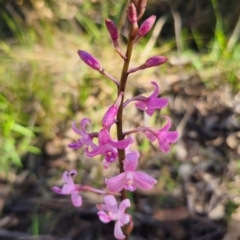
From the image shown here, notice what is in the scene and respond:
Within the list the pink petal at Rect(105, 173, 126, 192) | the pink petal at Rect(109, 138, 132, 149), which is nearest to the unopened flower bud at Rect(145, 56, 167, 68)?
the pink petal at Rect(109, 138, 132, 149)

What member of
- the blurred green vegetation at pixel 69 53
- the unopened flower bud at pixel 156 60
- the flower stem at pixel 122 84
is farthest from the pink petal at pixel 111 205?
the blurred green vegetation at pixel 69 53

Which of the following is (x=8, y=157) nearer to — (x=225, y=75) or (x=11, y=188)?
(x=11, y=188)

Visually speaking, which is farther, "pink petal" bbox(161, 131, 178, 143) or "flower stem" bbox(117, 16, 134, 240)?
"pink petal" bbox(161, 131, 178, 143)

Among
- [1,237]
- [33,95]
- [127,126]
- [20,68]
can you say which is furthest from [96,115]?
[1,237]

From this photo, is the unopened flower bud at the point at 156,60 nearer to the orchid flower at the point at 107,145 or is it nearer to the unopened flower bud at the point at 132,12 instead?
the unopened flower bud at the point at 132,12

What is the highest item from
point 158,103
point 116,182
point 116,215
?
point 158,103

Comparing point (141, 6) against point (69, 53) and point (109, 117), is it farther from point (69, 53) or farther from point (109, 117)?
point (69, 53)

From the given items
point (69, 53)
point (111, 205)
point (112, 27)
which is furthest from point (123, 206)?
point (69, 53)

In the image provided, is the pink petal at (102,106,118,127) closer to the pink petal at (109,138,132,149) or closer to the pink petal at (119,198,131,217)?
the pink petal at (109,138,132,149)
